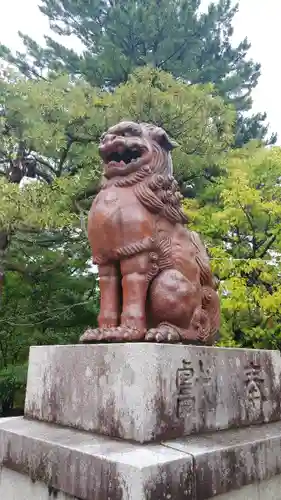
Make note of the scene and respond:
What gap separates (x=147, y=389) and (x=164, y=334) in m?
0.44

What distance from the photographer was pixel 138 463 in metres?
2.06

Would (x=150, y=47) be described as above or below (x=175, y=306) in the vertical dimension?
above

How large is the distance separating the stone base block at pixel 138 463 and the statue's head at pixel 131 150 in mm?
1745

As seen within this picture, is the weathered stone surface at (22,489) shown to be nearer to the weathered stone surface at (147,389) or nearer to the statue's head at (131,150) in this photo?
the weathered stone surface at (147,389)

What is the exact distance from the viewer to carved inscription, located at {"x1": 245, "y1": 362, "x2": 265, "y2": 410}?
10.2 ft

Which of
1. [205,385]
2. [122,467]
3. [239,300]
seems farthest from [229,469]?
[239,300]

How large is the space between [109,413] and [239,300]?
13.6 feet

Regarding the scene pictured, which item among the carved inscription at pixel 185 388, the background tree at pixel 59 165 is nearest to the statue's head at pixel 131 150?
the carved inscription at pixel 185 388

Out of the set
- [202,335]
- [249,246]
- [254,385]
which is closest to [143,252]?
[202,335]

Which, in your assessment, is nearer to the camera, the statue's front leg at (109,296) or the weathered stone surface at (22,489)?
the weathered stone surface at (22,489)

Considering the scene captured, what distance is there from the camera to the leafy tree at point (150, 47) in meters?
11.6

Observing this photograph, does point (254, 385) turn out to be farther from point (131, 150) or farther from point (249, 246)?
point (249, 246)

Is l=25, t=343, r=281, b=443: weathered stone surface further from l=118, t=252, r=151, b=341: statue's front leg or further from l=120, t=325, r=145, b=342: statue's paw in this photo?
l=118, t=252, r=151, b=341: statue's front leg

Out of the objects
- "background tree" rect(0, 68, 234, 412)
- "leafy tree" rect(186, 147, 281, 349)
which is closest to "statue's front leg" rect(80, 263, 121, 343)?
"leafy tree" rect(186, 147, 281, 349)
